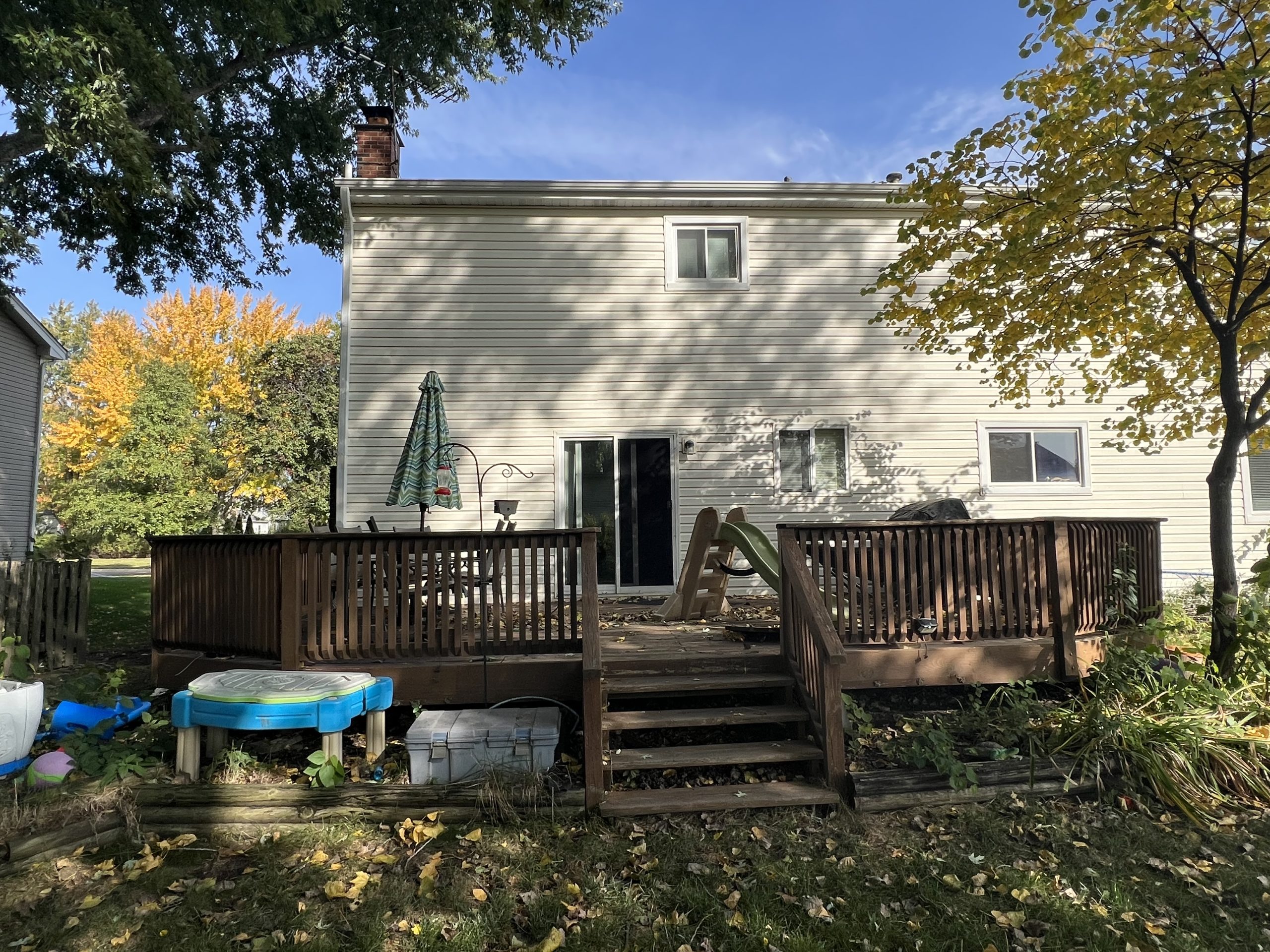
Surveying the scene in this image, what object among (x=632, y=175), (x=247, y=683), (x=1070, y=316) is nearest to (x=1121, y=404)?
(x=1070, y=316)

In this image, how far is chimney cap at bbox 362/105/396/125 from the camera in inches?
354

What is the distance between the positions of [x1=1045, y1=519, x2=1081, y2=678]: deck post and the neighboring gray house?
1797 cm

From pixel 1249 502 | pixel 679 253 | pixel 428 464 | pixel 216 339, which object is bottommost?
pixel 1249 502

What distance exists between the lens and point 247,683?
4082 millimetres

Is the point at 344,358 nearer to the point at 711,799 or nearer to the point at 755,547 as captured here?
the point at 755,547

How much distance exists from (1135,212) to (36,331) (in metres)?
19.6

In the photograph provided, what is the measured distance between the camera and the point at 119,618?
969cm

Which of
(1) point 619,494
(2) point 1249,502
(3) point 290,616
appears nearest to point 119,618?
(3) point 290,616

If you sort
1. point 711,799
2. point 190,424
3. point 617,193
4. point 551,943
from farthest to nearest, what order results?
1. point 190,424
2. point 617,193
3. point 711,799
4. point 551,943

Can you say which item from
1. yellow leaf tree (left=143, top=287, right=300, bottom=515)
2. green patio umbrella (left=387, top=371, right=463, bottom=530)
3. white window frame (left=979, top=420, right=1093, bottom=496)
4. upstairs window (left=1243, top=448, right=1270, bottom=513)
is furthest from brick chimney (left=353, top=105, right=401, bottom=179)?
yellow leaf tree (left=143, top=287, right=300, bottom=515)

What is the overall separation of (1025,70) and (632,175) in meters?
4.78

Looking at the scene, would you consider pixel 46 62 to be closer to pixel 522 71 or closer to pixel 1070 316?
pixel 522 71

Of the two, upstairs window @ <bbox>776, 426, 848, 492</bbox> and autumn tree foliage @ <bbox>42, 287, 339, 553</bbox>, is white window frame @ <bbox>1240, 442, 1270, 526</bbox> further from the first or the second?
autumn tree foliage @ <bbox>42, 287, 339, 553</bbox>

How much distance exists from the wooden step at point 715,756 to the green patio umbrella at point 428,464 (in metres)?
3.02
